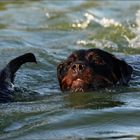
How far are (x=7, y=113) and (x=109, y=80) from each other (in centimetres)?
253

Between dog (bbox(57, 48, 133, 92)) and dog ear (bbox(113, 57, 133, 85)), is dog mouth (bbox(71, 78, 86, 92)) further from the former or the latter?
dog ear (bbox(113, 57, 133, 85))

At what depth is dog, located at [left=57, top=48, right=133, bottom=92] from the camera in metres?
10.3

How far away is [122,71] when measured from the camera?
35.8 feet

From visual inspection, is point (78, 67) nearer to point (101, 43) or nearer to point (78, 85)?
point (78, 85)

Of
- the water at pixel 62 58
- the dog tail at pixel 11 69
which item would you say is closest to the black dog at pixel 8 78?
the dog tail at pixel 11 69

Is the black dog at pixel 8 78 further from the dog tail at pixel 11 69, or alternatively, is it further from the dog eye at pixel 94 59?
the dog eye at pixel 94 59

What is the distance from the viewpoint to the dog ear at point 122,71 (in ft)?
35.8

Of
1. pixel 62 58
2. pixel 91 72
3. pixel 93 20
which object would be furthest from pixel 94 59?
pixel 93 20

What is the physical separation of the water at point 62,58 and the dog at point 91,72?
20 cm

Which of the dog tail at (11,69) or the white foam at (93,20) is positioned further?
the white foam at (93,20)

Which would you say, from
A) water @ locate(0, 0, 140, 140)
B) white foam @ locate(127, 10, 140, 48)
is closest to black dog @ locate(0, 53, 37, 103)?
water @ locate(0, 0, 140, 140)

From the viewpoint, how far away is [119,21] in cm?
1783

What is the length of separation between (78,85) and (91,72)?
0.27 meters

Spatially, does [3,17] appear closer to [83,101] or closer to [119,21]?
[119,21]
